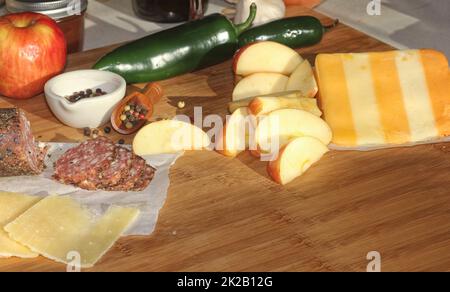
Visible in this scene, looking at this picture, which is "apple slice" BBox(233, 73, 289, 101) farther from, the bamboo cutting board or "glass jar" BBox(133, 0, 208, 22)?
"glass jar" BBox(133, 0, 208, 22)

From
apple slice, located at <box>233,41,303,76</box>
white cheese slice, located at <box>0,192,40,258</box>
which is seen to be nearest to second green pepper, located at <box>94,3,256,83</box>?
apple slice, located at <box>233,41,303,76</box>

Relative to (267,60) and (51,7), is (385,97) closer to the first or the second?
(267,60)

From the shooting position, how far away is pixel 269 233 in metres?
2.21

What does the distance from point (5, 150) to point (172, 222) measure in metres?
0.49

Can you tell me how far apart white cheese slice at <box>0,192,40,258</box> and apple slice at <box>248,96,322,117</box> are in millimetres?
641

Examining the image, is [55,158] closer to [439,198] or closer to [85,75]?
[85,75]

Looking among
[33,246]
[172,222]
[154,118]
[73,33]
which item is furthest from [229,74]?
[33,246]

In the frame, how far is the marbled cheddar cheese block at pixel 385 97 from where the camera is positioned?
8.42 feet

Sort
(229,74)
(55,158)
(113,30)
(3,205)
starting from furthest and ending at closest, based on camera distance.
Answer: (113,30) → (229,74) → (55,158) → (3,205)

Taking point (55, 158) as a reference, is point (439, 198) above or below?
above

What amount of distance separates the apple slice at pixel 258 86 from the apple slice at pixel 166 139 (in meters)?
0.26

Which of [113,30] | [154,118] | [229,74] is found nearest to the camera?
[154,118]

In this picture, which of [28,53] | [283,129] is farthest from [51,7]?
[283,129]

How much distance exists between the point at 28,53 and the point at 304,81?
2.72 feet
